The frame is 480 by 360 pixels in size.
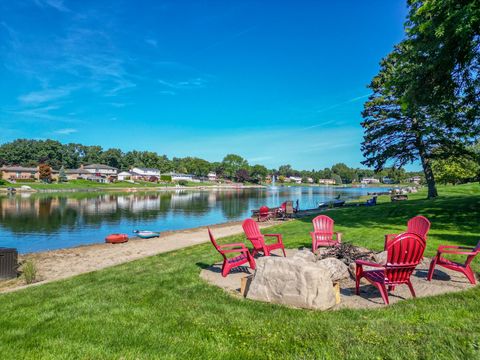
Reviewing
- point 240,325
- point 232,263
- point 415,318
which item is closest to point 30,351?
point 240,325

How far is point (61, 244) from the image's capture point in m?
19.1

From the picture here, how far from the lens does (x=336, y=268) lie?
6.46m

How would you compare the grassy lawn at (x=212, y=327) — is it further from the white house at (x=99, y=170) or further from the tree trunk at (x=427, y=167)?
the white house at (x=99, y=170)

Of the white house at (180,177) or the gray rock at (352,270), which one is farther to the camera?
the white house at (180,177)

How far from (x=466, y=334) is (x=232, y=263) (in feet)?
14.5

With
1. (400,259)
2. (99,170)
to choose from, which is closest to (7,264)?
(400,259)

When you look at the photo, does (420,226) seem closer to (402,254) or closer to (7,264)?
(402,254)

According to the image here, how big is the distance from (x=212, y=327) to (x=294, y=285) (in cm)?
150

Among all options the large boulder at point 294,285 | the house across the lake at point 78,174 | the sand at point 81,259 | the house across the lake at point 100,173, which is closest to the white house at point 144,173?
the house across the lake at point 100,173

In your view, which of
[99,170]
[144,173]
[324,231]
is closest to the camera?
[324,231]

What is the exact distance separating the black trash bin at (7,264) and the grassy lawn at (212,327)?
474 cm

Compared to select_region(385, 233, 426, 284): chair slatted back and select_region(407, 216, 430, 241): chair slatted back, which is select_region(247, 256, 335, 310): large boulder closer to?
select_region(385, 233, 426, 284): chair slatted back

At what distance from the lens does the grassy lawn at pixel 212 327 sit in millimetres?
3428

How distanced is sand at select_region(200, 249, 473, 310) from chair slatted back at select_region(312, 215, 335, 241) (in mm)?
2596
